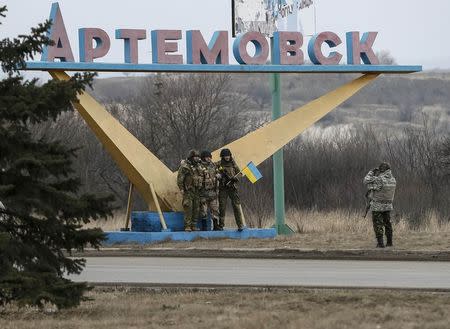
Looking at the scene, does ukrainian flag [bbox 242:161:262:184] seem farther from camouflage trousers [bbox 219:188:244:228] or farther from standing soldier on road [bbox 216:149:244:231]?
camouflage trousers [bbox 219:188:244:228]

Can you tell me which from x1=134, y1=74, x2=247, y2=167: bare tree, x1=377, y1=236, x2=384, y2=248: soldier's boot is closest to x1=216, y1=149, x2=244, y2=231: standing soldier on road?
x1=377, y1=236, x2=384, y2=248: soldier's boot

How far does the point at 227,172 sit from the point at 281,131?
2339 millimetres

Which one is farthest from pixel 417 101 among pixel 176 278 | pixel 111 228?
pixel 176 278

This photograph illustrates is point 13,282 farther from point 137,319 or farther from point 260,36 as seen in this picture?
point 260,36

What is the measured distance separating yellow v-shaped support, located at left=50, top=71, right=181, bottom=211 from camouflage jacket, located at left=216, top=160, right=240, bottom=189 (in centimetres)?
118

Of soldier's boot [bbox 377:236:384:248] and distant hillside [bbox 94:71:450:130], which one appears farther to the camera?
distant hillside [bbox 94:71:450:130]

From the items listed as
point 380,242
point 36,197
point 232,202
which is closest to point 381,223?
point 380,242

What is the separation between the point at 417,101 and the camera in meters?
131

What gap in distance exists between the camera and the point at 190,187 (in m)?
26.9

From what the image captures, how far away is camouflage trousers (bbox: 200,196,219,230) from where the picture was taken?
27.5 meters

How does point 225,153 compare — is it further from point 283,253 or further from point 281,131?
point 283,253

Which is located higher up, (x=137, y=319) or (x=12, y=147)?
(x=12, y=147)

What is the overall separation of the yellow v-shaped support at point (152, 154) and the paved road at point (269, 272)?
5281 millimetres

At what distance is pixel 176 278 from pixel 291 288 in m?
2.75
